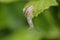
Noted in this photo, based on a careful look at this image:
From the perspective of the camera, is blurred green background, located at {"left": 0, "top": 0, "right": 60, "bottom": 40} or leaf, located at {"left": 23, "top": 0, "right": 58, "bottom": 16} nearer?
leaf, located at {"left": 23, "top": 0, "right": 58, "bottom": 16}

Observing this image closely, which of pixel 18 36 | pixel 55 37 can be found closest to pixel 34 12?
pixel 55 37

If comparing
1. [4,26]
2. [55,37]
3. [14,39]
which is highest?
[4,26]

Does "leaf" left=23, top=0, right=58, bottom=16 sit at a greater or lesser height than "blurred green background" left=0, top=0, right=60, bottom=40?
lesser

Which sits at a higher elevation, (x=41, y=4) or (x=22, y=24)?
(x=22, y=24)

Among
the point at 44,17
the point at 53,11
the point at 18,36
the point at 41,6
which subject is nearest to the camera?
the point at 41,6

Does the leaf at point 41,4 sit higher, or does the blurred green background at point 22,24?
the blurred green background at point 22,24

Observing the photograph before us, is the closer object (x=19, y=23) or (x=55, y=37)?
(x=55, y=37)

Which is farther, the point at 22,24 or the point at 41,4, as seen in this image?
the point at 22,24

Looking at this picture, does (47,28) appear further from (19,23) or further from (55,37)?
(19,23)
